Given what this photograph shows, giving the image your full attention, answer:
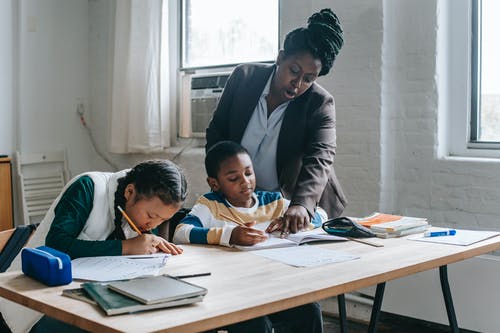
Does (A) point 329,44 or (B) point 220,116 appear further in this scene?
(B) point 220,116

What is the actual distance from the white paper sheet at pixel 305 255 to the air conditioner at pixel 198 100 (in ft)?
7.99

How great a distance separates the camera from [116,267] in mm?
1693

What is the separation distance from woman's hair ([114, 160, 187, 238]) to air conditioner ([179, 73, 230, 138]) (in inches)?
94.3

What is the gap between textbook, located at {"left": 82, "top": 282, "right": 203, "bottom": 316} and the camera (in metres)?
1.30

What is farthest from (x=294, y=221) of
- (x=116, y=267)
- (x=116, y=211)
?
(x=116, y=267)

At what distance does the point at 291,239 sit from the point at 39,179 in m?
3.12

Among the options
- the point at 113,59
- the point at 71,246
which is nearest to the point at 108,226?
the point at 71,246

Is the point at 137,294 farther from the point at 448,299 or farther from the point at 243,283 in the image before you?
the point at 448,299

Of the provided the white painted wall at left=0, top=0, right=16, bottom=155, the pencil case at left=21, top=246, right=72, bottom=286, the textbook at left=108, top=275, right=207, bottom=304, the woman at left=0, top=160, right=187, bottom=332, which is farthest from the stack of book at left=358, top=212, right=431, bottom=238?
the white painted wall at left=0, top=0, right=16, bottom=155

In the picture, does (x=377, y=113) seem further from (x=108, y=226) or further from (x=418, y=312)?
(x=108, y=226)

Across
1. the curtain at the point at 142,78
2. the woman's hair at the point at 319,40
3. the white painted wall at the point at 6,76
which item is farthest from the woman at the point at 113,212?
the white painted wall at the point at 6,76

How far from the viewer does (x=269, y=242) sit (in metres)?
2.09

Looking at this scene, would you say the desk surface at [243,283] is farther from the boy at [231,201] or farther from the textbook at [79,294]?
the boy at [231,201]

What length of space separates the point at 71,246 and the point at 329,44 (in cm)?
115
